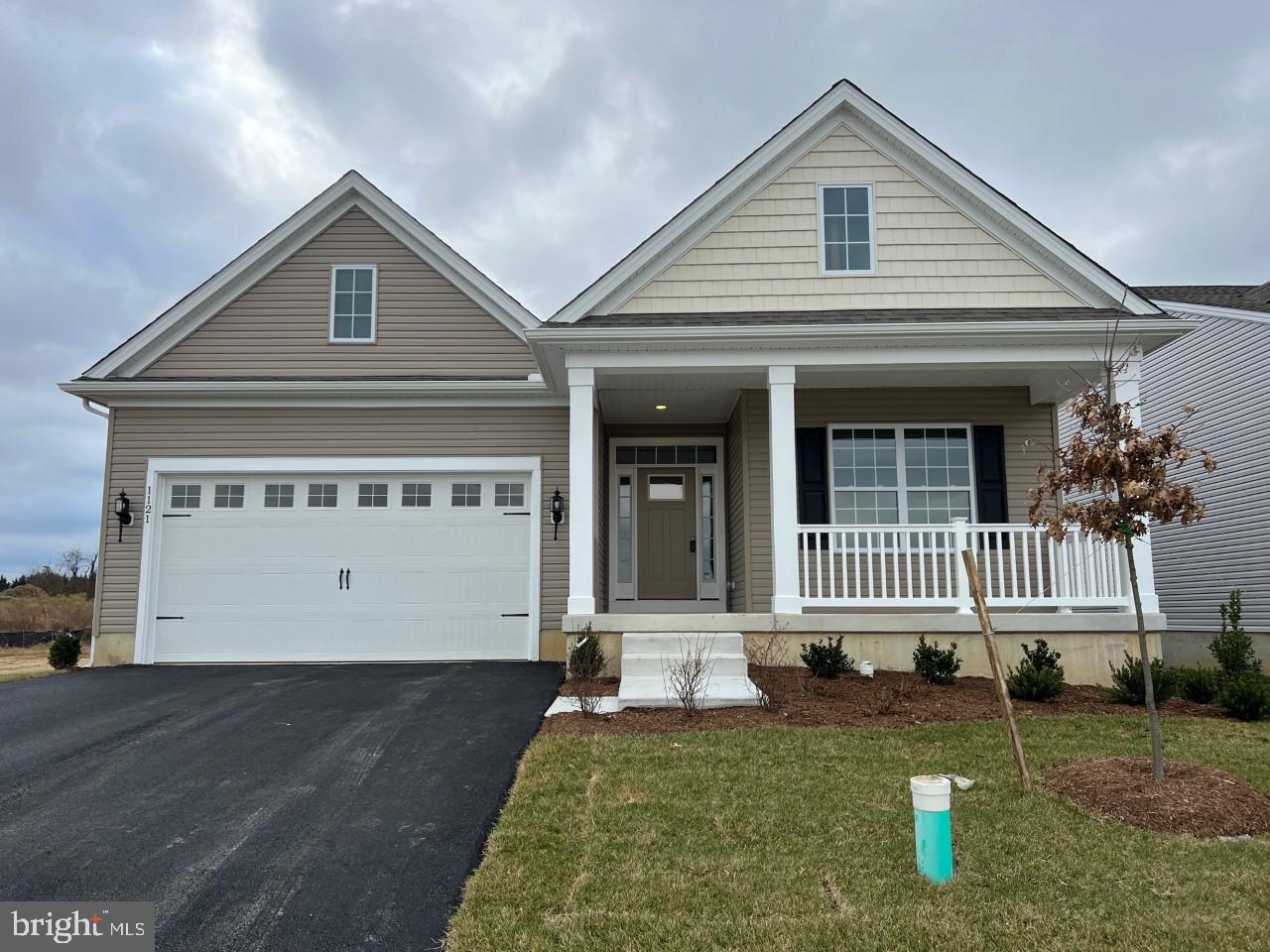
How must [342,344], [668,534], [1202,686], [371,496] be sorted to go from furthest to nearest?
[668,534], [342,344], [371,496], [1202,686]

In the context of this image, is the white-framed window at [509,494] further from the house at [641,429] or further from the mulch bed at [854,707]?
the mulch bed at [854,707]

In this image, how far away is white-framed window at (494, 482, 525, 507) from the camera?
10.2 metres

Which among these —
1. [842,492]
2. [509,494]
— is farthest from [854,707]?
[509,494]

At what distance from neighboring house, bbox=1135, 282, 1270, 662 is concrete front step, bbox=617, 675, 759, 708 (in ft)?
26.5

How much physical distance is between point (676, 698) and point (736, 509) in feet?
14.3

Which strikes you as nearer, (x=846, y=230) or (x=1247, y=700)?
(x=1247, y=700)

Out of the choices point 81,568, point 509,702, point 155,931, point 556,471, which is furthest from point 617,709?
point 81,568

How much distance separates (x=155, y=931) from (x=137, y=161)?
1941cm

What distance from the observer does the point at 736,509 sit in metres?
10.3

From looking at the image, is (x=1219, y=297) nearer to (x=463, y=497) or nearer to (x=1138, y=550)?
(x=1138, y=550)

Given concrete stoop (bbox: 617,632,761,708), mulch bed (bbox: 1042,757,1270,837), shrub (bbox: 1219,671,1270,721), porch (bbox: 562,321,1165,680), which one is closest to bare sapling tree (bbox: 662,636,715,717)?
concrete stoop (bbox: 617,632,761,708)

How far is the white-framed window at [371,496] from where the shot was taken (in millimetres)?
10141

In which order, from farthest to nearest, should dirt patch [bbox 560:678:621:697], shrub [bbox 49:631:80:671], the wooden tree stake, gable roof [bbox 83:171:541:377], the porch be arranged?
gable roof [bbox 83:171:541:377] < shrub [bbox 49:631:80:671] < the porch < dirt patch [bbox 560:678:621:697] < the wooden tree stake

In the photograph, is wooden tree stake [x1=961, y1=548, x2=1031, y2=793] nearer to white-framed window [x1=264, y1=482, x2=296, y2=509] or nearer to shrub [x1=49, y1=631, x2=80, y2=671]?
white-framed window [x1=264, y1=482, x2=296, y2=509]
